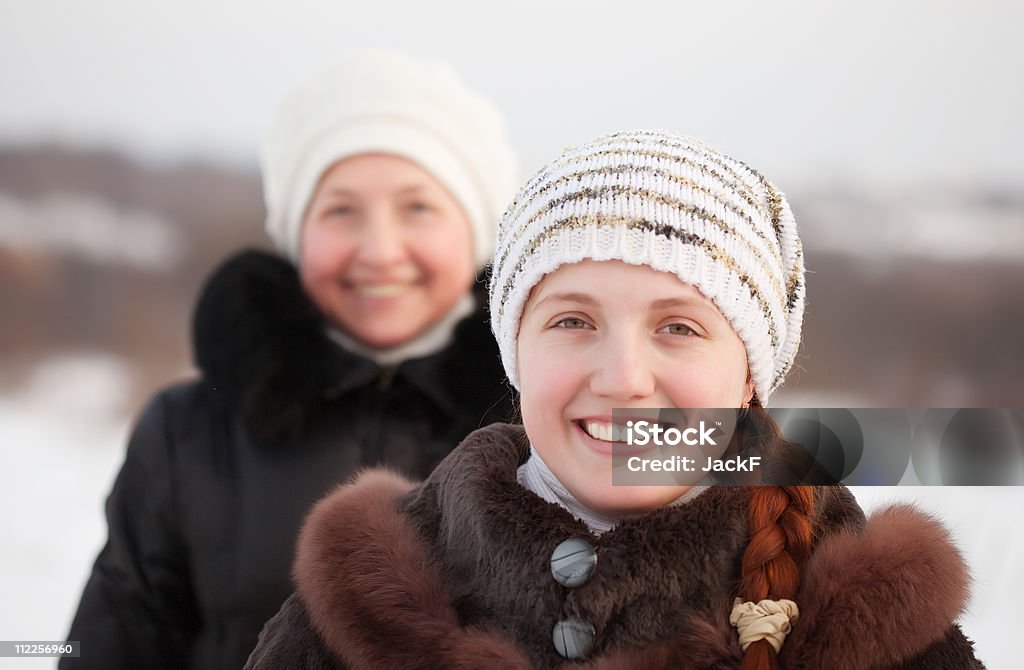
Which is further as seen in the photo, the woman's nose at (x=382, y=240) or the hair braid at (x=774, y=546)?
the woman's nose at (x=382, y=240)

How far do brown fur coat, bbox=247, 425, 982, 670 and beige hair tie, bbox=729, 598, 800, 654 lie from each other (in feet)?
0.03

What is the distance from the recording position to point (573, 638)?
1.01 meters

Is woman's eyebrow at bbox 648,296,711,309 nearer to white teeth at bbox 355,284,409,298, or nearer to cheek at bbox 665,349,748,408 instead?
cheek at bbox 665,349,748,408

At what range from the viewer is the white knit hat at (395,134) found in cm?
187

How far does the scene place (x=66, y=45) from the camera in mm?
1979

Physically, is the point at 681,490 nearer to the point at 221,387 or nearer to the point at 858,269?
the point at 858,269

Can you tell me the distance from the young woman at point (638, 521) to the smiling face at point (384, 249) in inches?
28.1

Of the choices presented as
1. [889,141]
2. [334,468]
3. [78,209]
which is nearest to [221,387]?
[334,468]

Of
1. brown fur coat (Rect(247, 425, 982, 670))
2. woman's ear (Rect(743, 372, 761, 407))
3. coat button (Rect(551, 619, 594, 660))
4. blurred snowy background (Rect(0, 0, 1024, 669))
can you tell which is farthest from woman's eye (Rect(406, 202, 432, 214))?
coat button (Rect(551, 619, 594, 660))

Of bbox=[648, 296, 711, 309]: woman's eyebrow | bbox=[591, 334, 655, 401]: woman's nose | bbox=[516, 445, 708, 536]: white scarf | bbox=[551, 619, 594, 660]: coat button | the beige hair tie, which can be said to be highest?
bbox=[648, 296, 711, 309]: woman's eyebrow

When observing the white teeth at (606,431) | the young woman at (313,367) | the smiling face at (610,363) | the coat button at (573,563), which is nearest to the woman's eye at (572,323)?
the smiling face at (610,363)

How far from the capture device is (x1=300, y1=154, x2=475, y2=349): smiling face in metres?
1.85

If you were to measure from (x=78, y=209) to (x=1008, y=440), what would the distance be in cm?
178

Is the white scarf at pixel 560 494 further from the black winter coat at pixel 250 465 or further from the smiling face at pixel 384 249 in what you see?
the smiling face at pixel 384 249
